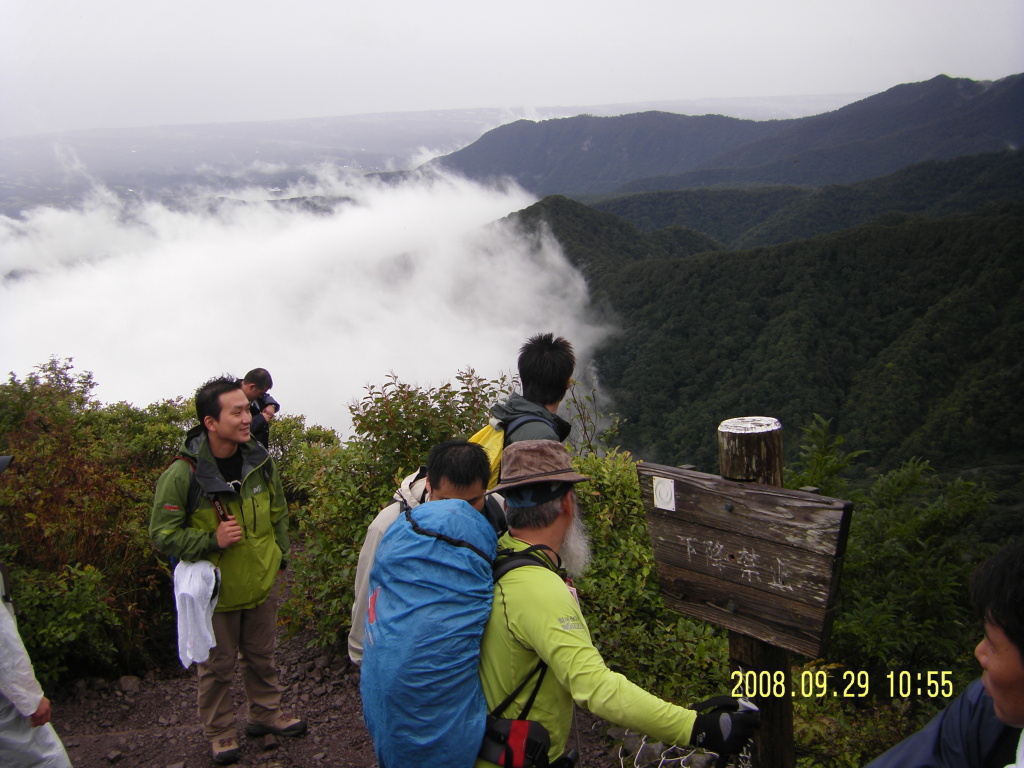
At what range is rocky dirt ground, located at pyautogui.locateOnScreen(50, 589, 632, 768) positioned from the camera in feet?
12.8

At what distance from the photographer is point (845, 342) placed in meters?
54.8

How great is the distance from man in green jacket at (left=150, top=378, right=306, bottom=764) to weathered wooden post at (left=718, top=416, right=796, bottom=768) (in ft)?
7.67

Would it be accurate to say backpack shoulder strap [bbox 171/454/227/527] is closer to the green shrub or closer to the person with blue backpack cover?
A: the green shrub

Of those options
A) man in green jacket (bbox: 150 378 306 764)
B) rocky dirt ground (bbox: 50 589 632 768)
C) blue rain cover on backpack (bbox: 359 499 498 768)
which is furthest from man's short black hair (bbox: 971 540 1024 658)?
man in green jacket (bbox: 150 378 306 764)

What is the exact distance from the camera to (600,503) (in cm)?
475

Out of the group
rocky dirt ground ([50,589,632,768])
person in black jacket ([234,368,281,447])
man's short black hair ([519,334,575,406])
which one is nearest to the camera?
man's short black hair ([519,334,575,406])

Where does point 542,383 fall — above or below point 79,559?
above

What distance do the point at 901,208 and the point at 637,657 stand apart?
348 feet

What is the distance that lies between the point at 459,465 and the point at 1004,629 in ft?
5.32

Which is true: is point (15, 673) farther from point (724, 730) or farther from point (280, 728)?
point (724, 730)

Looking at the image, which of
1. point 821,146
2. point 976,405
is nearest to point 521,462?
point 976,405

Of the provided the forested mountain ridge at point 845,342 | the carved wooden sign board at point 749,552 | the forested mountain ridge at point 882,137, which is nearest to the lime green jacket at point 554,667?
the carved wooden sign board at point 749,552
